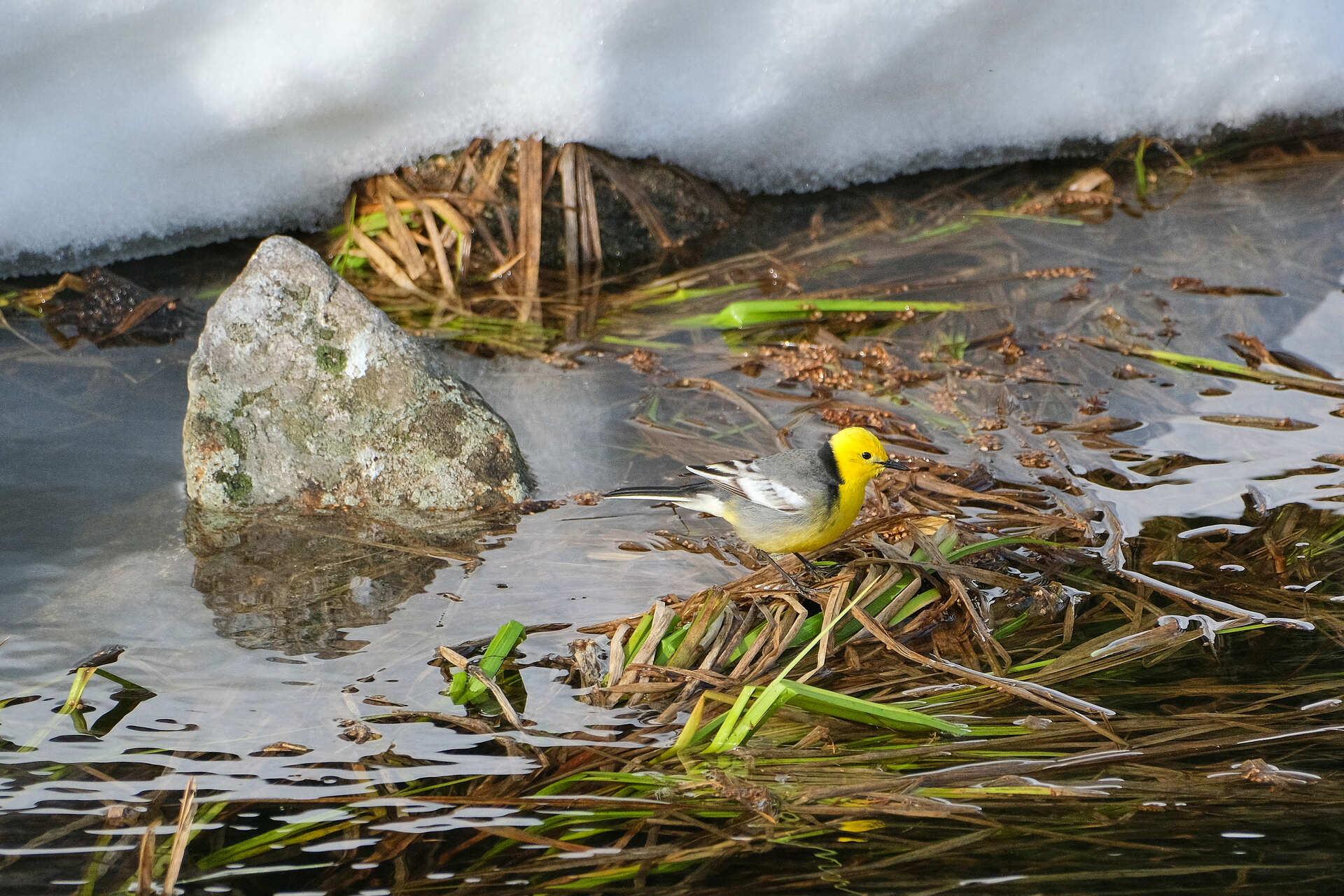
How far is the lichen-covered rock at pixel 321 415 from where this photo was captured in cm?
389

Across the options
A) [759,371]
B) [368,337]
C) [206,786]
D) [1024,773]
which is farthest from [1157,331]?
[206,786]

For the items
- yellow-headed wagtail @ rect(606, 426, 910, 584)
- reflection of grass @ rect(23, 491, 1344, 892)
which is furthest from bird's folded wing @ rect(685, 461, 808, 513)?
reflection of grass @ rect(23, 491, 1344, 892)

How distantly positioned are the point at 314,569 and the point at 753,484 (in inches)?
55.9

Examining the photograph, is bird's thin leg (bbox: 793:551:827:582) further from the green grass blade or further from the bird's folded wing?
the green grass blade

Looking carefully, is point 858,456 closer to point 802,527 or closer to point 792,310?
point 802,527

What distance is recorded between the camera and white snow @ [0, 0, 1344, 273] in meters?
5.06

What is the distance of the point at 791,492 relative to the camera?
341 centimetres

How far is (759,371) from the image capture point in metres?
4.76

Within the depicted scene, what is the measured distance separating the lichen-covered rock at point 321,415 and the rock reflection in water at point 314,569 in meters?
0.13

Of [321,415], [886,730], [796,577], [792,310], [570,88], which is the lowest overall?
[886,730]

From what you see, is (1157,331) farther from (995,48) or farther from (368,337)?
(368,337)

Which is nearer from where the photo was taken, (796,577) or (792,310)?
(796,577)

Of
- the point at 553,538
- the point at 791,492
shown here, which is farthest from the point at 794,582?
the point at 553,538

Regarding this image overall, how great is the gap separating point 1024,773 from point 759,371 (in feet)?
8.35
